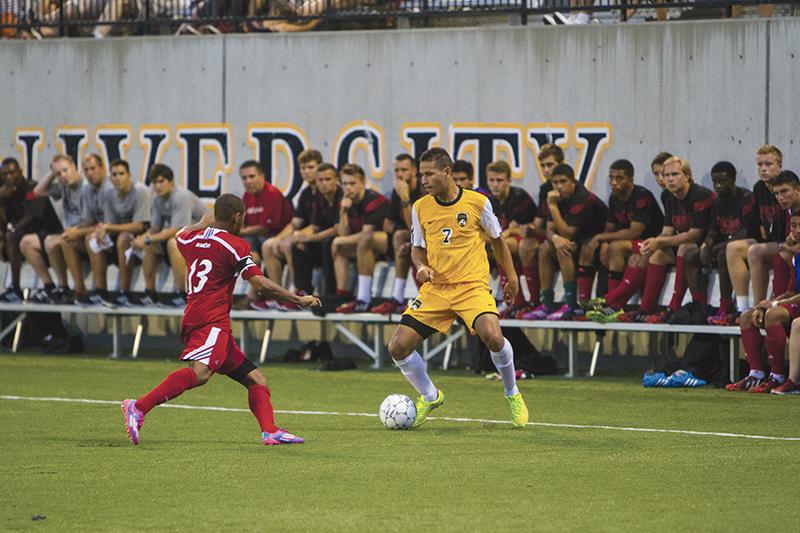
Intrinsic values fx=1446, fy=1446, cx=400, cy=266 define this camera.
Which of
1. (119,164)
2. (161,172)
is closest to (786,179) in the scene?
(161,172)

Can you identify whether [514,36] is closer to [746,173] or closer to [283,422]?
[746,173]

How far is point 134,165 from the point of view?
19.8 metres

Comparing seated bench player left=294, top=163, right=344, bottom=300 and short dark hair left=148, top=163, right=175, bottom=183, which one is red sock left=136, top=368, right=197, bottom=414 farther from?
short dark hair left=148, top=163, right=175, bottom=183

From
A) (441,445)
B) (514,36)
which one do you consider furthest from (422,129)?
(441,445)

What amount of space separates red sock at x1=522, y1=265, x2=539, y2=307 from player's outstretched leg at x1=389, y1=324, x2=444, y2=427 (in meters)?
5.10

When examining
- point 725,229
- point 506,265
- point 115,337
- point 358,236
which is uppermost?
point 725,229

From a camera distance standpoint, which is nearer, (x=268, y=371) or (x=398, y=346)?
(x=398, y=346)

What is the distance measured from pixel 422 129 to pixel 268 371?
3.72 meters

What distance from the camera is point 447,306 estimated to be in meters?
11.1

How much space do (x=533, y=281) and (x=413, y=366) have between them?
5.29 metres

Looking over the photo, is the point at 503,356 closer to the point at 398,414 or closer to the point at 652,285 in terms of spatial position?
the point at 398,414

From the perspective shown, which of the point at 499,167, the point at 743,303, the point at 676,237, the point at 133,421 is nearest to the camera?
the point at 133,421

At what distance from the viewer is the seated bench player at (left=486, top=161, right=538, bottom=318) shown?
16109mm

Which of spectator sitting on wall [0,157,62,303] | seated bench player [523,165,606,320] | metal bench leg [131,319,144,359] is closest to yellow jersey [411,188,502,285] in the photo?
seated bench player [523,165,606,320]
